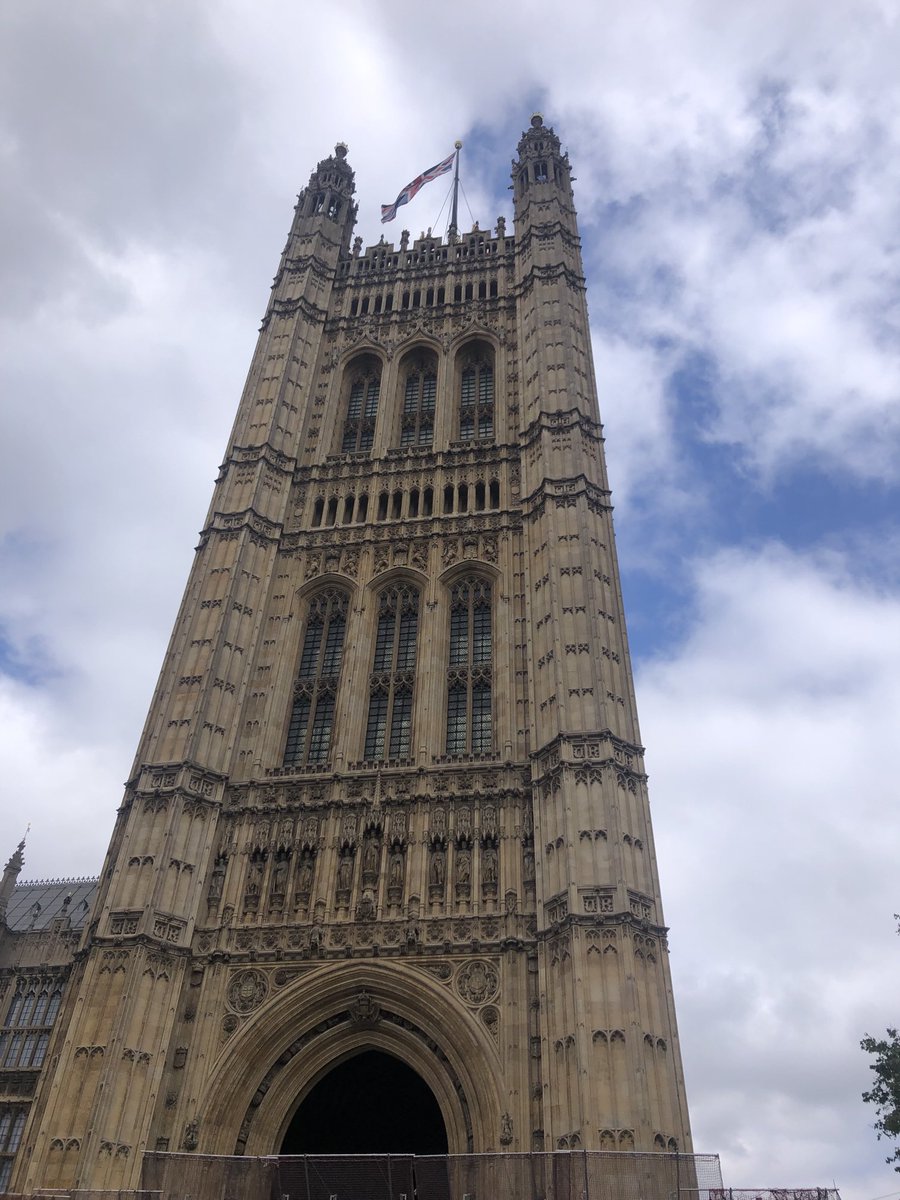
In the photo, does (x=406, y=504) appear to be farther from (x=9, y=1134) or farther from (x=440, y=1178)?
(x=9, y=1134)

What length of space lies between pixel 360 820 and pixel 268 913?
10.1 ft

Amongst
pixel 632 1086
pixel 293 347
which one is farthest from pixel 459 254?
pixel 632 1086

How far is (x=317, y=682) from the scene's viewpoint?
→ 28422mm

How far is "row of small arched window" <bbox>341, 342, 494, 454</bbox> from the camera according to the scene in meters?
35.4

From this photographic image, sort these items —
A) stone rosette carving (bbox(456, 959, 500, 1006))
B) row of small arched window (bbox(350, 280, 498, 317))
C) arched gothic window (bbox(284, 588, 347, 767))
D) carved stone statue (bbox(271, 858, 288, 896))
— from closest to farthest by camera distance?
stone rosette carving (bbox(456, 959, 500, 1006))
carved stone statue (bbox(271, 858, 288, 896))
arched gothic window (bbox(284, 588, 347, 767))
row of small arched window (bbox(350, 280, 498, 317))

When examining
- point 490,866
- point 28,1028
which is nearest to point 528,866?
point 490,866

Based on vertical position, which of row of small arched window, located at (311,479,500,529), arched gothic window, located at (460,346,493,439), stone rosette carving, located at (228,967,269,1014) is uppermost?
arched gothic window, located at (460,346,493,439)

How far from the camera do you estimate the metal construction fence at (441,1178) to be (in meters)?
15.4

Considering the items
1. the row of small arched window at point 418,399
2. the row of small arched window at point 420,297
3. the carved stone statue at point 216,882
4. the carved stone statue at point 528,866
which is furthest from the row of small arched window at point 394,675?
the row of small arched window at point 420,297

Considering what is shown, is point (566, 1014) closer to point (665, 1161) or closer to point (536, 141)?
point (665, 1161)

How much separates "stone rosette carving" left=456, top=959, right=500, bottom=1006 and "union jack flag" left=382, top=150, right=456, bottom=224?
34.3 meters

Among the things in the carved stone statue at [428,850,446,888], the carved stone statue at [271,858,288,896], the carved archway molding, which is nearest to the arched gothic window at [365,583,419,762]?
the carved stone statue at [428,850,446,888]

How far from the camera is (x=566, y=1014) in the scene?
64.1 ft

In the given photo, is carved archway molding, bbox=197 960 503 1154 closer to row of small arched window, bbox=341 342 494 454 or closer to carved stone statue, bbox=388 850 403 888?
carved stone statue, bbox=388 850 403 888
